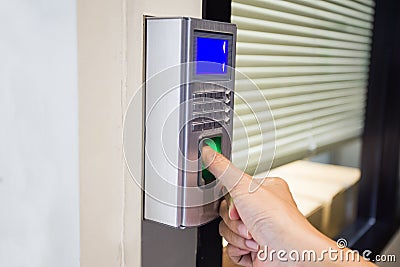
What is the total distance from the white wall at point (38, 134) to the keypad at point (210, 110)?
134mm

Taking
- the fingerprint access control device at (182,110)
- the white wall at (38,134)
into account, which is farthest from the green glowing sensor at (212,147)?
the white wall at (38,134)

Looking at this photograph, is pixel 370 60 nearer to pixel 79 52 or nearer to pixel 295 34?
pixel 295 34

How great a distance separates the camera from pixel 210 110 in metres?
0.52

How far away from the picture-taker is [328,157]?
1.80m

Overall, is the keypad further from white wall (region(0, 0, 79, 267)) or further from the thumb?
white wall (region(0, 0, 79, 267))

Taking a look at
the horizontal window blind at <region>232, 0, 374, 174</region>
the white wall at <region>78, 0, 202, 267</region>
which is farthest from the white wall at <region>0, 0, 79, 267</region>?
the horizontal window blind at <region>232, 0, 374, 174</region>

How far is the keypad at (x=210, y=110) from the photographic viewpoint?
0.50 m

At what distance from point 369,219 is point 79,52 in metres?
1.79

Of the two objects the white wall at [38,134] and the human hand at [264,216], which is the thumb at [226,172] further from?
the white wall at [38,134]

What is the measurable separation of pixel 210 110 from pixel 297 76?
0.69 metres

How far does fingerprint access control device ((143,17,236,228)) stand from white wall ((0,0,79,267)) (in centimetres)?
10

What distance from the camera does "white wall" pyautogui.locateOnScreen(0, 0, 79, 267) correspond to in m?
0.42

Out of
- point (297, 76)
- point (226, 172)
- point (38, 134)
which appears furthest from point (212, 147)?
point (297, 76)

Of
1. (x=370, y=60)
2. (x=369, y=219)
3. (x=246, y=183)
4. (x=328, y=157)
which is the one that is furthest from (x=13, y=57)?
(x=369, y=219)
